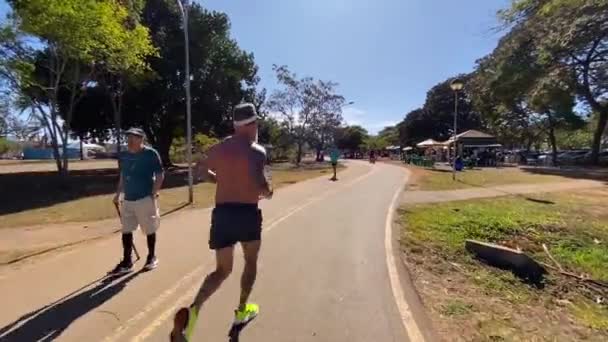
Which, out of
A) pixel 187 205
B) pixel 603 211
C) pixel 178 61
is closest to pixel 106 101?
pixel 178 61

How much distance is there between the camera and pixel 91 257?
27.7 ft

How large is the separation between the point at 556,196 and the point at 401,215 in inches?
336

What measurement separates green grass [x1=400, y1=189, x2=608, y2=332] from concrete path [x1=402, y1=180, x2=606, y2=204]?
1.31 meters

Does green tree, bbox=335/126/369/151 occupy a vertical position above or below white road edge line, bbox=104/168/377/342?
above

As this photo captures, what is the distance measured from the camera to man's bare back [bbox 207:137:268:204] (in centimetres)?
471

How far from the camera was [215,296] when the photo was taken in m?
5.96

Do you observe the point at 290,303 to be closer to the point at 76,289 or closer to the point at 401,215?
the point at 76,289

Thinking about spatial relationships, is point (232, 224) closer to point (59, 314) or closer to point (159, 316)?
point (159, 316)

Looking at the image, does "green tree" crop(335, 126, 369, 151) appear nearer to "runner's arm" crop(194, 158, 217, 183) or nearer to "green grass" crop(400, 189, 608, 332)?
"green grass" crop(400, 189, 608, 332)

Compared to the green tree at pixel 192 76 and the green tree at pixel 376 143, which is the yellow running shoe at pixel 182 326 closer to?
the green tree at pixel 192 76

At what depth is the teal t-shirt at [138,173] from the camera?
6.93 m

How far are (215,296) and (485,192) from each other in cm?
1666

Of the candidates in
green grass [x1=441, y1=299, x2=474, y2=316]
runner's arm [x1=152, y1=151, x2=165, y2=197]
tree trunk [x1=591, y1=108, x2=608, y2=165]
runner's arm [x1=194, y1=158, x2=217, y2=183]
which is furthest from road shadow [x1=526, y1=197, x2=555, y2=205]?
tree trunk [x1=591, y1=108, x2=608, y2=165]

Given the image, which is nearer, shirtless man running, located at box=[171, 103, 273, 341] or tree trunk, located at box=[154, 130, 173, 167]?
shirtless man running, located at box=[171, 103, 273, 341]
